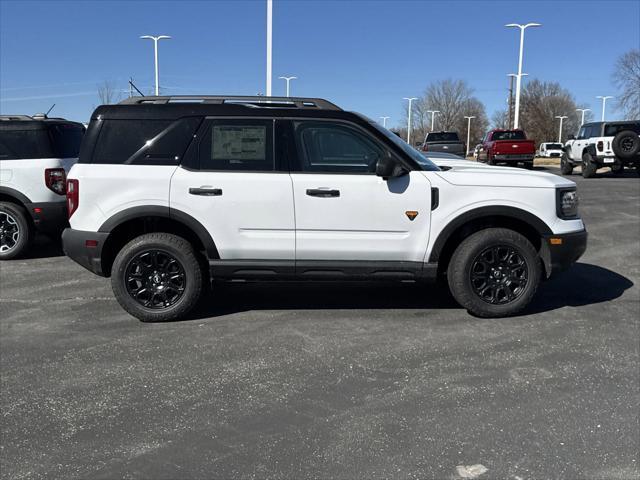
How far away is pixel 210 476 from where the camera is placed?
2.72m

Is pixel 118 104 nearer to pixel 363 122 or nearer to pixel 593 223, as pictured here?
Result: pixel 363 122

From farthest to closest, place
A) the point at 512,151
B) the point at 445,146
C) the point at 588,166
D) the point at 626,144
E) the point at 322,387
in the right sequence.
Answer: the point at 445,146, the point at 512,151, the point at 588,166, the point at 626,144, the point at 322,387

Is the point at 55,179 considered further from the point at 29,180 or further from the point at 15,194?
the point at 15,194

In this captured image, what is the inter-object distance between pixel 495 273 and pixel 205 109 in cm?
Result: 294

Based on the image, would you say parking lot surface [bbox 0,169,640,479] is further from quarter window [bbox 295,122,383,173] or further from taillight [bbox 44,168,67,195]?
taillight [bbox 44,168,67,195]

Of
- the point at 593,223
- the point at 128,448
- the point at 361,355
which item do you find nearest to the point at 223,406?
the point at 128,448

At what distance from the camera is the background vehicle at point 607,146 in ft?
59.2

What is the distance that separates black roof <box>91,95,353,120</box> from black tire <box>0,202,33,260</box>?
10.9 ft

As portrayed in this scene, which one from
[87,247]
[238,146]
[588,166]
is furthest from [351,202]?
[588,166]

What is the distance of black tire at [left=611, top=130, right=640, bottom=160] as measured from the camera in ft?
58.7

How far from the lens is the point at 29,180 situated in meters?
7.41

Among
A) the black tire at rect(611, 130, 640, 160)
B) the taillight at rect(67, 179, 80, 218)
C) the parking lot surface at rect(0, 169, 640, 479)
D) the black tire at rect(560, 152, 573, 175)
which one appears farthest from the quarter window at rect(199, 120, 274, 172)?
the black tire at rect(560, 152, 573, 175)

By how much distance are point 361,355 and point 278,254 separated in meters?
1.22

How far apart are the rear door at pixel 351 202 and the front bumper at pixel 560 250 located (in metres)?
1.08
